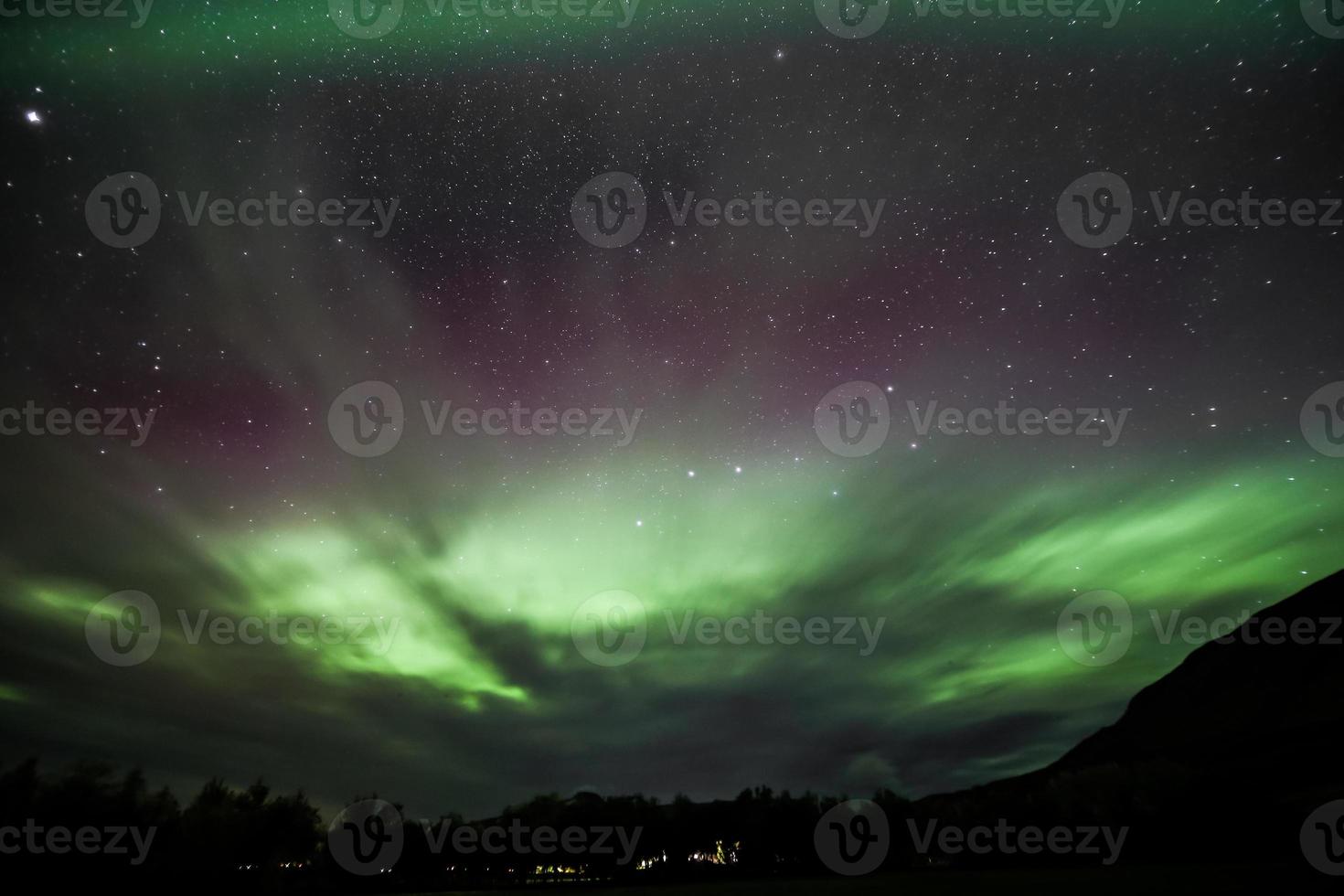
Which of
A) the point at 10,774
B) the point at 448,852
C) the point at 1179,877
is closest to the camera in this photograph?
the point at 1179,877

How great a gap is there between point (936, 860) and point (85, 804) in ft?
243

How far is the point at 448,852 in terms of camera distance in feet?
222

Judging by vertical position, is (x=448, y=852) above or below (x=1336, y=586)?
below

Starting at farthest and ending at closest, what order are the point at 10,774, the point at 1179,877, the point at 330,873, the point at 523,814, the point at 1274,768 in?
the point at 1274,768 < the point at 523,814 < the point at 330,873 < the point at 10,774 < the point at 1179,877

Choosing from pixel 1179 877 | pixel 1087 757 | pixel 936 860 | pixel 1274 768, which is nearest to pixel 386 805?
pixel 936 860

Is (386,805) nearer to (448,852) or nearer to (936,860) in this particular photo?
(448,852)

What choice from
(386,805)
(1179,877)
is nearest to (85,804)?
(386,805)

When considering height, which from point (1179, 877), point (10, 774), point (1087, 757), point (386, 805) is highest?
point (10, 774)

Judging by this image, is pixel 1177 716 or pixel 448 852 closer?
pixel 448 852

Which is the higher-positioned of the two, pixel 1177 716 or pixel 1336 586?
pixel 1336 586

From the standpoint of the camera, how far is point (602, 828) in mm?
74562

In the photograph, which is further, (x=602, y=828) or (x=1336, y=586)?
(x=1336, y=586)

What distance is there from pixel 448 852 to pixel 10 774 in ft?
122

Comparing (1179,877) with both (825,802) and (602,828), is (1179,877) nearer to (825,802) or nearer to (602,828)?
(825,802)
